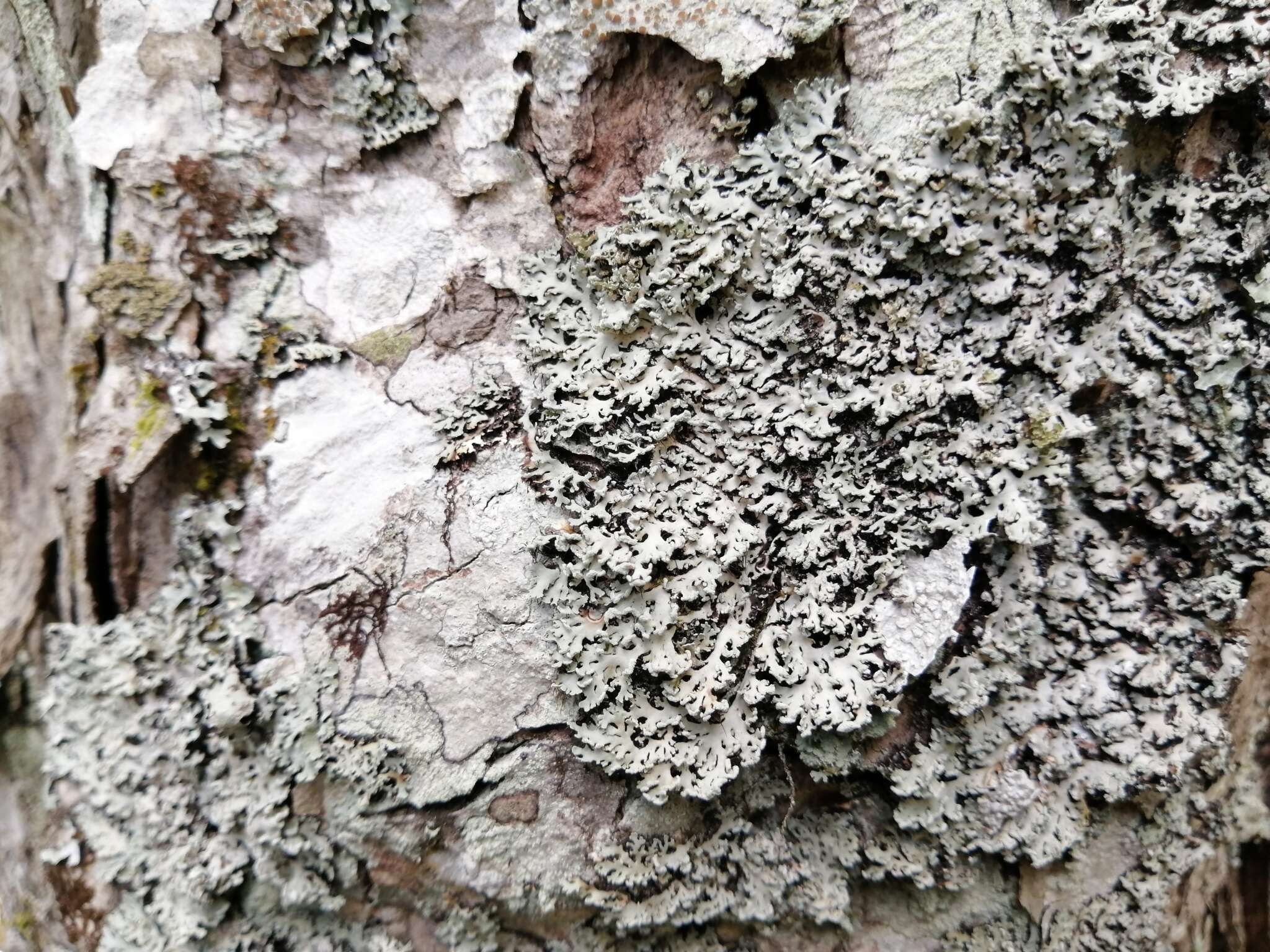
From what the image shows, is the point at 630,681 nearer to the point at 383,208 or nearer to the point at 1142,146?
the point at 383,208

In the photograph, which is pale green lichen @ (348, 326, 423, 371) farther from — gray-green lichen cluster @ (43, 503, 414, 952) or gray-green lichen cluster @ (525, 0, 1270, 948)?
gray-green lichen cluster @ (43, 503, 414, 952)

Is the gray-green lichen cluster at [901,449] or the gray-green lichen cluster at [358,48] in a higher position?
the gray-green lichen cluster at [358,48]

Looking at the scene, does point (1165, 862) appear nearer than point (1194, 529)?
No

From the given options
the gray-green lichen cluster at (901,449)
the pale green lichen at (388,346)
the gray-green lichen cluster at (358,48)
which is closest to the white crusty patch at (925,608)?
the gray-green lichen cluster at (901,449)

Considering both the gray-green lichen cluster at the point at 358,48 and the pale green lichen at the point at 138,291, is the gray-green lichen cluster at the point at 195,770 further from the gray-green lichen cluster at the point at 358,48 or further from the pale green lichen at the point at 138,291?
the gray-green lichen cluster at the point at 358,48

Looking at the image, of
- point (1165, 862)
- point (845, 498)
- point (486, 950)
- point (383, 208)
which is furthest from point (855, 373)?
point (486, 950)

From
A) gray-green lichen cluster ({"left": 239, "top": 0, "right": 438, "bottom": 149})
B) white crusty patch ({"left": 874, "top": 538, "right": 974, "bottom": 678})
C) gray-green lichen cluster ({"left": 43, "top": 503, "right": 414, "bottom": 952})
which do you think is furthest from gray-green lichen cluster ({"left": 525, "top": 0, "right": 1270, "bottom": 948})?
gray-green lichen cluster ({"left": 43, "top": 503, "right": 414, "bottom": 952})

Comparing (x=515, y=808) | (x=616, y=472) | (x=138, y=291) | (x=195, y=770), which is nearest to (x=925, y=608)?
(x=616, y=472)

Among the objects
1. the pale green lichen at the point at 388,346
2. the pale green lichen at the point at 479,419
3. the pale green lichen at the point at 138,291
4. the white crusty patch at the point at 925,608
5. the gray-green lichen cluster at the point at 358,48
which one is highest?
the gray-green lichen cluster at the point at 358,48

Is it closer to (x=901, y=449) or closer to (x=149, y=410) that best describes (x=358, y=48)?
(x=149, y=410)
